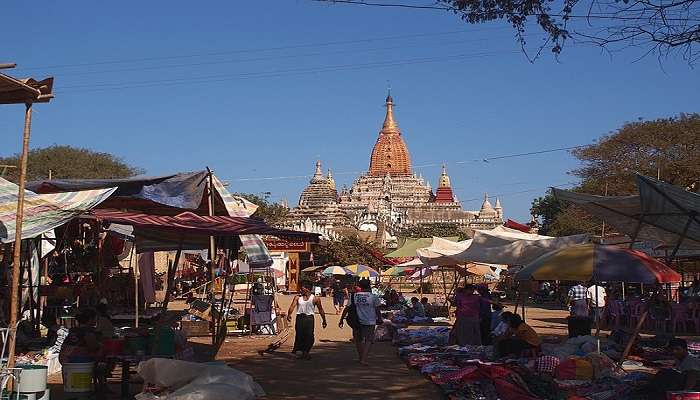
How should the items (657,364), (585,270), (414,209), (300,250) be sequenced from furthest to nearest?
1. (414,209)
2. (300,250)
3. (657,364)
4. (585,270)

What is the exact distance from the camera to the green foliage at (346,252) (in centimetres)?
4819

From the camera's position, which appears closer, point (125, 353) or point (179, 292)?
point (125, 353)

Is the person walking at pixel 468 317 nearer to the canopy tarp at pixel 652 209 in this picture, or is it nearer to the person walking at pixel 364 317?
the person walking at pixel 364 317

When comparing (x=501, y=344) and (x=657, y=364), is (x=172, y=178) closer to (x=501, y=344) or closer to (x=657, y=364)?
(x=501, y=344)

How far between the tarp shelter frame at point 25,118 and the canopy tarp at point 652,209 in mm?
6696

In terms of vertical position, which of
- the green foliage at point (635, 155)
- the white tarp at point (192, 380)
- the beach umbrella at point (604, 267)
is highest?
the green foliage at point (635, 155)

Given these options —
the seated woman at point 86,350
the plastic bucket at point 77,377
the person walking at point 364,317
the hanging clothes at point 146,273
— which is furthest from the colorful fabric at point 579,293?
the plastic bucket at point 77,377

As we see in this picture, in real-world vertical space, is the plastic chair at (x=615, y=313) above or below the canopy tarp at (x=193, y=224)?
below

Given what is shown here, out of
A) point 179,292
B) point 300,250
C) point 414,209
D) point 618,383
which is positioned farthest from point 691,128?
point 414,209

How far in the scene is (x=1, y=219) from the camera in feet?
27.0

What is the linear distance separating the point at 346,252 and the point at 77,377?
134 ft

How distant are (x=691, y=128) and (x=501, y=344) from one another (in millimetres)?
26607

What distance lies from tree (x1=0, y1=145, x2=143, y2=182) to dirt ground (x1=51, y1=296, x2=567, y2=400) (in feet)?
103

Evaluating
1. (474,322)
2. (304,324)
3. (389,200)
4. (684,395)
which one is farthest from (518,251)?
(389,200)
